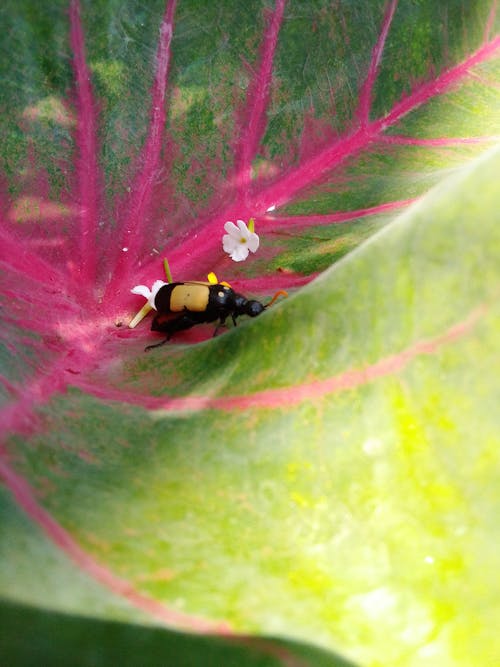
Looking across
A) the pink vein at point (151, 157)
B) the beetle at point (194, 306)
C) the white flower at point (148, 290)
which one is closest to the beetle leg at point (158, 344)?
the beetle at point (194, 306)

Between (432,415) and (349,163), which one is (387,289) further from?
(349,163)

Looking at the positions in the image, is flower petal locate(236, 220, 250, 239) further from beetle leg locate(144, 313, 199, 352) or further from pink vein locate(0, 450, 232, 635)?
pink vein locate(0, 450, 232, 635)

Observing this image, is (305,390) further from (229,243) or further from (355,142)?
(355,142)

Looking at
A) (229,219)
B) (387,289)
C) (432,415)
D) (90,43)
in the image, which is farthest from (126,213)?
(432,415)

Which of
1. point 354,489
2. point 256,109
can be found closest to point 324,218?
point 256,109

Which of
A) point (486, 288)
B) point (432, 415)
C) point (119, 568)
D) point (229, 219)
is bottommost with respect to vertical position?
point (119, 568)

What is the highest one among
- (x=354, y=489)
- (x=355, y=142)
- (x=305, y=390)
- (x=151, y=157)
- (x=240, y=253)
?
(x=355, y=142)

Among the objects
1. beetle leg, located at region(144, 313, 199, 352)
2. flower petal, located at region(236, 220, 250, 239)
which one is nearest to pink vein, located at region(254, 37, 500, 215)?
flower petal, located at region(236, 220, 250, 239)
